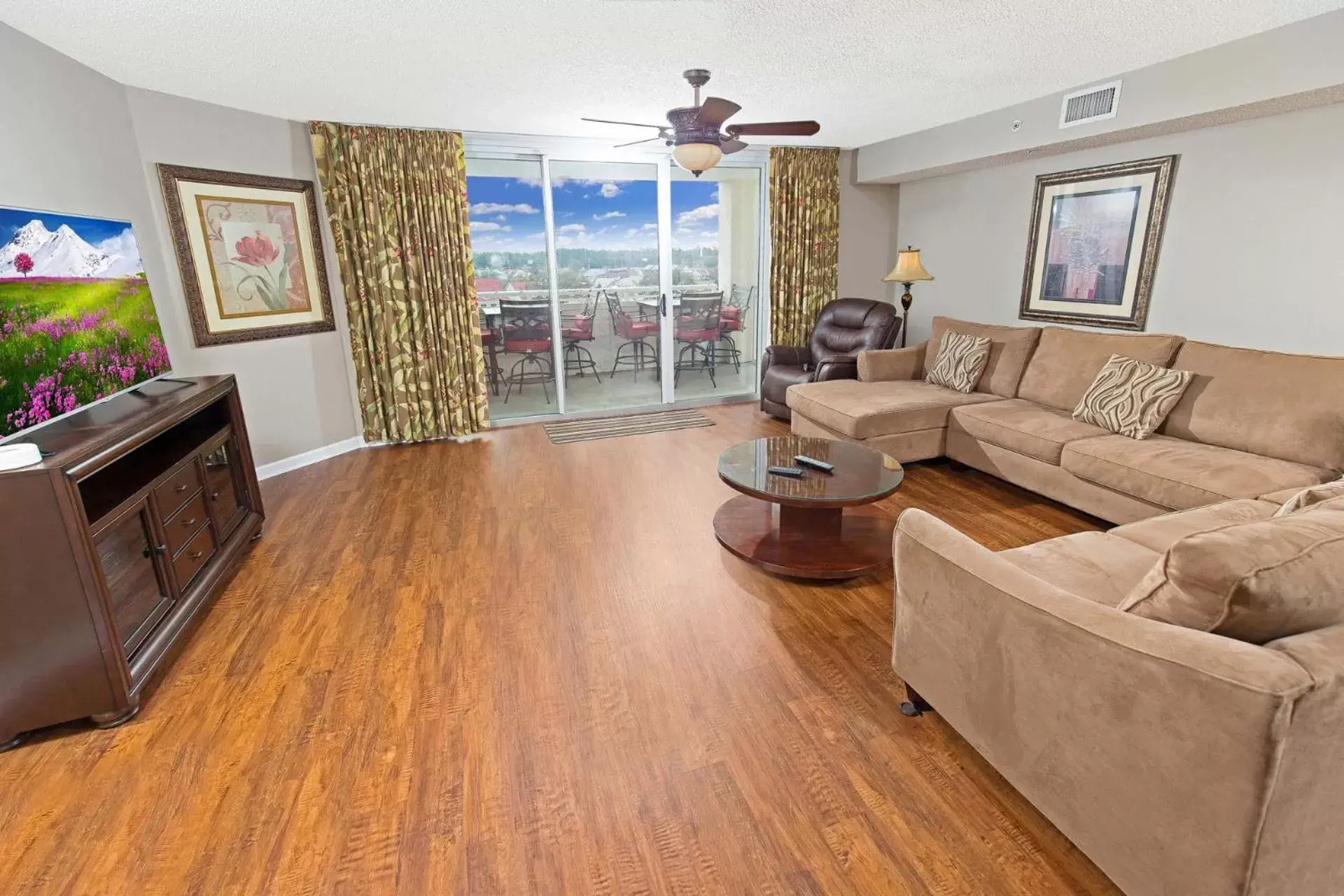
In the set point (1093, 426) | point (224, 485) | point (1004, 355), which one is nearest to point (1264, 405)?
point (1093, 426)

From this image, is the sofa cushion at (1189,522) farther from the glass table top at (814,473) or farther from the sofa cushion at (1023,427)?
the sofa cushion at (1023,427)

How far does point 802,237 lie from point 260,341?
450 cm

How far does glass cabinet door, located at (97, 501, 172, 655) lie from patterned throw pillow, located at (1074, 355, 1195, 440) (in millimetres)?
4431

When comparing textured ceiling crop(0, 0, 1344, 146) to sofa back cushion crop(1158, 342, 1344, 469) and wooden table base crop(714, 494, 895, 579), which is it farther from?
wooden table base crop(714, 494, 895, 579)

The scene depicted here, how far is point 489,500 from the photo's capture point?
12.8 feet

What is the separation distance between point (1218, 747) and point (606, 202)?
5587 millimetres

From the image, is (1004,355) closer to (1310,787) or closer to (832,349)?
(832,349)

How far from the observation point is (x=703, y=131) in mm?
3244

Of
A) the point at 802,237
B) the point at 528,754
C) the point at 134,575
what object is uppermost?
the point at 802,237

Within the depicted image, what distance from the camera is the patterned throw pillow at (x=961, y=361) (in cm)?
447

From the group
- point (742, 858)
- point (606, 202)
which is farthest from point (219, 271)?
point (742, 858)

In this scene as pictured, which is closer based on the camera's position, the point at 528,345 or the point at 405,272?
the point at 405,272

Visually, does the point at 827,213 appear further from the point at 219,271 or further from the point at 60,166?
the point at 60,166

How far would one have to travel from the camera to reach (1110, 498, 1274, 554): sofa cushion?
221 cm
